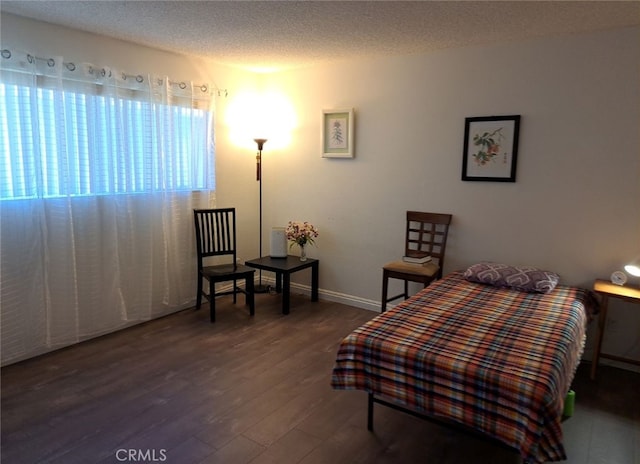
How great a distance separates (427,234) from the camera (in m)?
3.93

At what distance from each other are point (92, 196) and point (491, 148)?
3196 millimetres

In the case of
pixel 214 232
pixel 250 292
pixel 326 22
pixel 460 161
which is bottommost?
pixel 250 292

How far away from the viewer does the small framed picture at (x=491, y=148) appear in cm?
345

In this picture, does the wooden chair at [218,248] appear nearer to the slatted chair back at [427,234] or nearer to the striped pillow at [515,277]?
the slatted chair back at [427,234]

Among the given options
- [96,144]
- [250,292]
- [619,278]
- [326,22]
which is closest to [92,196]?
[96,144]

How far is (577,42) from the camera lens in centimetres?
312

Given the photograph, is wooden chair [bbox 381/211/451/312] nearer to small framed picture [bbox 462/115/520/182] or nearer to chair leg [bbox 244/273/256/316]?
small framed picture [bbox 462/115/520/182]

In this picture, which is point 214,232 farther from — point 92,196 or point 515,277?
point 515,277

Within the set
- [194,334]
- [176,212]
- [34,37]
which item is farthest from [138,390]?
[34,37]

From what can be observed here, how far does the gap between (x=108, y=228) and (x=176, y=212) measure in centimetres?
67

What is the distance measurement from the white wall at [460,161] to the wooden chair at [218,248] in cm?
39

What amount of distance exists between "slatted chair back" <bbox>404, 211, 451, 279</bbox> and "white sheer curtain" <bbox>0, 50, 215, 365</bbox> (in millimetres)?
2023

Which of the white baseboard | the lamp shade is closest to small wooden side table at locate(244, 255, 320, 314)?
the white baseboard

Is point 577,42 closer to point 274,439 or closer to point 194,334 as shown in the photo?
point 274,439
